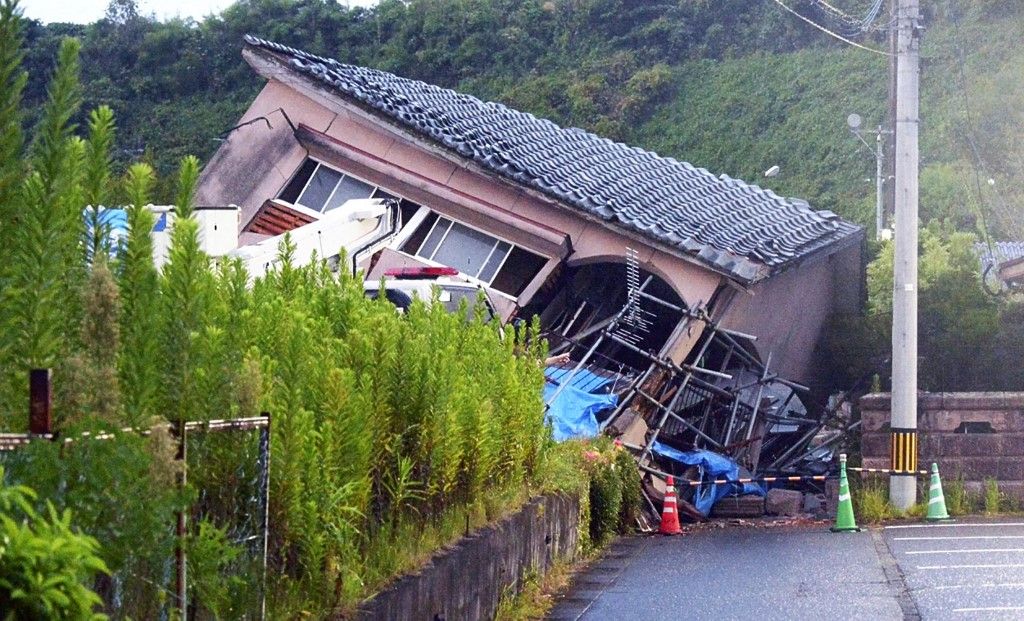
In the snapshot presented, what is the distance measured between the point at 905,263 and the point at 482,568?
12041mm

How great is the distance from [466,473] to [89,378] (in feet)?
18.5

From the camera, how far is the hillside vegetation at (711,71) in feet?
169

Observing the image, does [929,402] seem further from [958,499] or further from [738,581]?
[738,581]

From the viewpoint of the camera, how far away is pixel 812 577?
1376cm

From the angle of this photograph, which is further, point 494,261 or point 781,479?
point 494,261

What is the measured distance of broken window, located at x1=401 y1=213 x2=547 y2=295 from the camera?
24.6m

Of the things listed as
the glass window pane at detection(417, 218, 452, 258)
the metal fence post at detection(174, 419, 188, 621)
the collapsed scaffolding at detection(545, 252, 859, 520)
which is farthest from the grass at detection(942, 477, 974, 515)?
the metal fence post at detection(174, 419, 188, 621)

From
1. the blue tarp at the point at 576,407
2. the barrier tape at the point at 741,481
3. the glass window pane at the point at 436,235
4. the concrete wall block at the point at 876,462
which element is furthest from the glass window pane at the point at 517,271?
the concrete wall block at the point at 876,462

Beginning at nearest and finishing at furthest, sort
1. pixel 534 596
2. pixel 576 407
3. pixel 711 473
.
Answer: pixel 534 596
pixel 576 407
pixel 711 473

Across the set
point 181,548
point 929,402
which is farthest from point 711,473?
point 181,548

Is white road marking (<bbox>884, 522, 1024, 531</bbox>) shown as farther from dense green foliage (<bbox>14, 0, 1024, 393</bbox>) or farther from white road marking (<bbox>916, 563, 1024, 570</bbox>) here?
dense green foliage (<bbox>14, 0, 1024, 393</bbox>)

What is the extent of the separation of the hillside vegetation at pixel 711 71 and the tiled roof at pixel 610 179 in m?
19.1

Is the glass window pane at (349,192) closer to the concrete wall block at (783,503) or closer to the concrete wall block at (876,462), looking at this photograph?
the concrete wall block at (783,503)

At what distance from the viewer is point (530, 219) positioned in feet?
78.8
